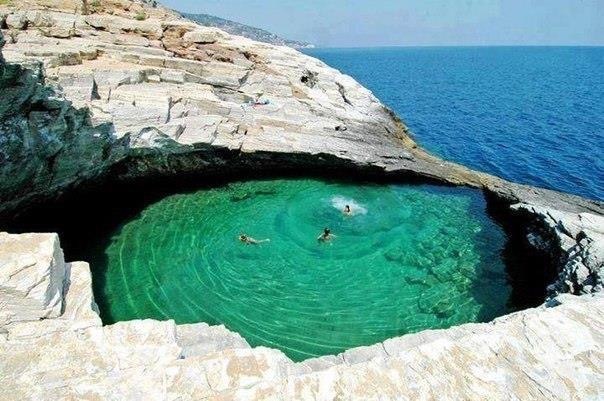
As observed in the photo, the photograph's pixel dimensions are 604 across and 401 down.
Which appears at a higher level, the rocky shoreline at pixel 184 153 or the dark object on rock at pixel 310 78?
the dark object on rock at pixel 310 78

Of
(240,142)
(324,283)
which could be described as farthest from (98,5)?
(324,283)

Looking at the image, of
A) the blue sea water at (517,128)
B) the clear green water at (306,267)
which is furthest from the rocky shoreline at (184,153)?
the blue sea water at (517,128)

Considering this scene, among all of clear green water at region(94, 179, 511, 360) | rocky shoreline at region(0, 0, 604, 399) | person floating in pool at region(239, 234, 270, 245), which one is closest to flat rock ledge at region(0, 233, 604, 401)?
rocky shoreline at region(0, 0, 604, 399)

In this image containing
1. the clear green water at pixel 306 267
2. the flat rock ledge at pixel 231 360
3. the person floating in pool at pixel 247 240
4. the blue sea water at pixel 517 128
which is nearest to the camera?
the flat rock ledge at pixel 231 360

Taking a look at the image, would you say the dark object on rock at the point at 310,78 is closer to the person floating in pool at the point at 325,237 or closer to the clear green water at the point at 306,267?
the clear green water at the point at 306,267

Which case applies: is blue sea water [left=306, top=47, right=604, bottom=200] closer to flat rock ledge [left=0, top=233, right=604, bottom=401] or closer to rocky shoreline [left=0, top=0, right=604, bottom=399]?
rocky shoreline [left=0, top=0, right=604, bottom=399]

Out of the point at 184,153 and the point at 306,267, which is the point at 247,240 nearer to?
the point at 306,267

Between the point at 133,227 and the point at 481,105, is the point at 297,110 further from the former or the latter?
the point at 481,105
